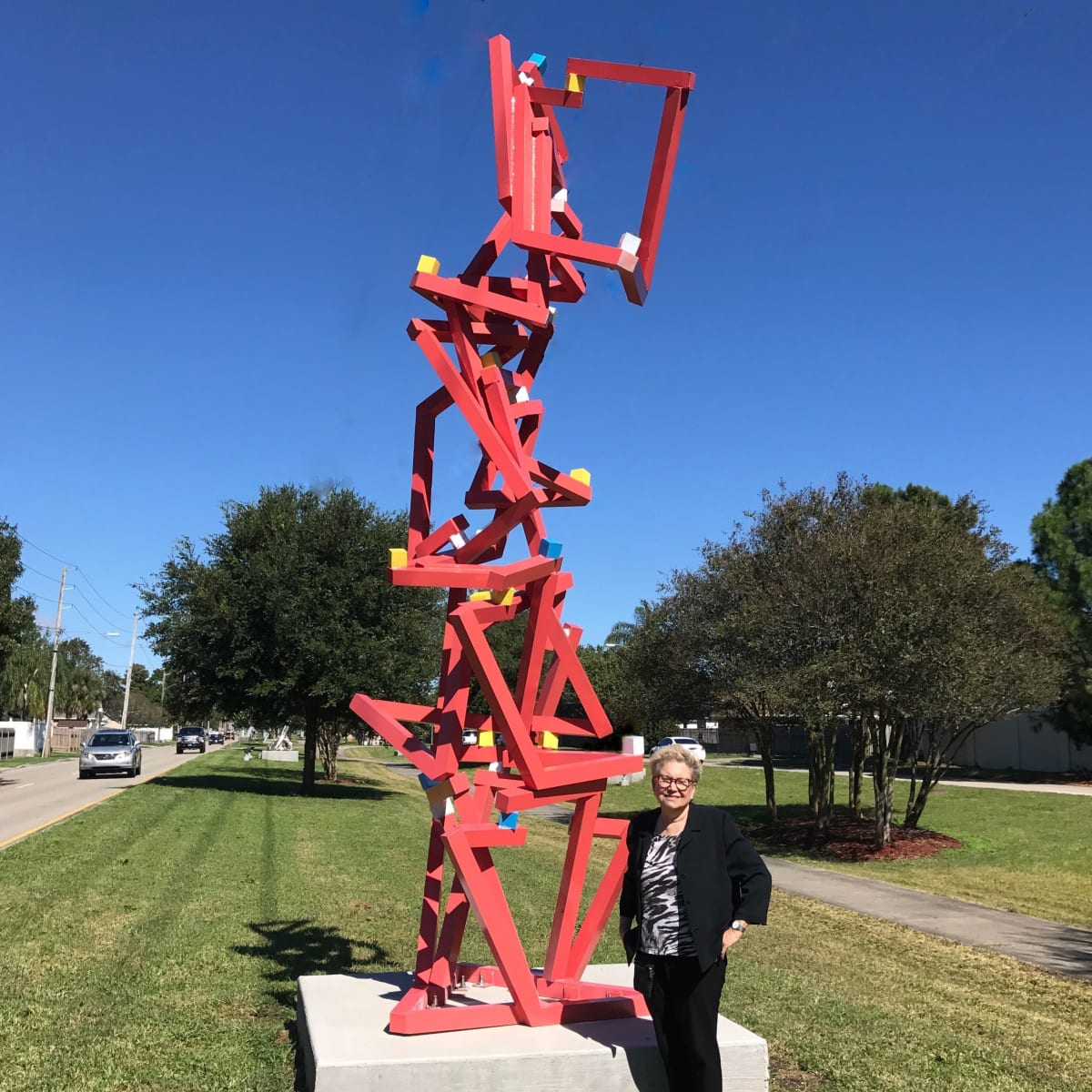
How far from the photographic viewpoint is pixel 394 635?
966 inches

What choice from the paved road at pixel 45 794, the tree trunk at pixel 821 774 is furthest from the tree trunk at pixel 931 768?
the paved road at pixel 45 794

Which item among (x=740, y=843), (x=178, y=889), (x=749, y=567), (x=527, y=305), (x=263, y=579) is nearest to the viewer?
(x=740, y=843)

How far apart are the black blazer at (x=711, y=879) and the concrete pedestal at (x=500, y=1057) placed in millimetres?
897

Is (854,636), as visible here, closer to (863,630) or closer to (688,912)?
(863,630)

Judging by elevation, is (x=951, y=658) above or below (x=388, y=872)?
above

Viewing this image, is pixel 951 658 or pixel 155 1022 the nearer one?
pixel 155 1022

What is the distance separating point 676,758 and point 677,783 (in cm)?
10

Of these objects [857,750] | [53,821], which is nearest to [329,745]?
[53,821]

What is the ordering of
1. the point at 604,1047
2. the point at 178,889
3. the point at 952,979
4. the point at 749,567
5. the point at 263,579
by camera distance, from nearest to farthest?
1. the point at 604,1047
2. the point at 952,979
3. the point at 178,889
4. the point at 749,567
5. the point at 263,579

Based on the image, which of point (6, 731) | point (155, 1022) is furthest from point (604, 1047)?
point (6, 731)

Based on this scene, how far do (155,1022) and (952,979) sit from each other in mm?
5850

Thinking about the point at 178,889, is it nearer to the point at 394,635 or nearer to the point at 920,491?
the point at 394,635

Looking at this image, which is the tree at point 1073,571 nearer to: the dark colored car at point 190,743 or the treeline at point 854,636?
the treeline at point 854,636

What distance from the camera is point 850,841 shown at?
733 inches
